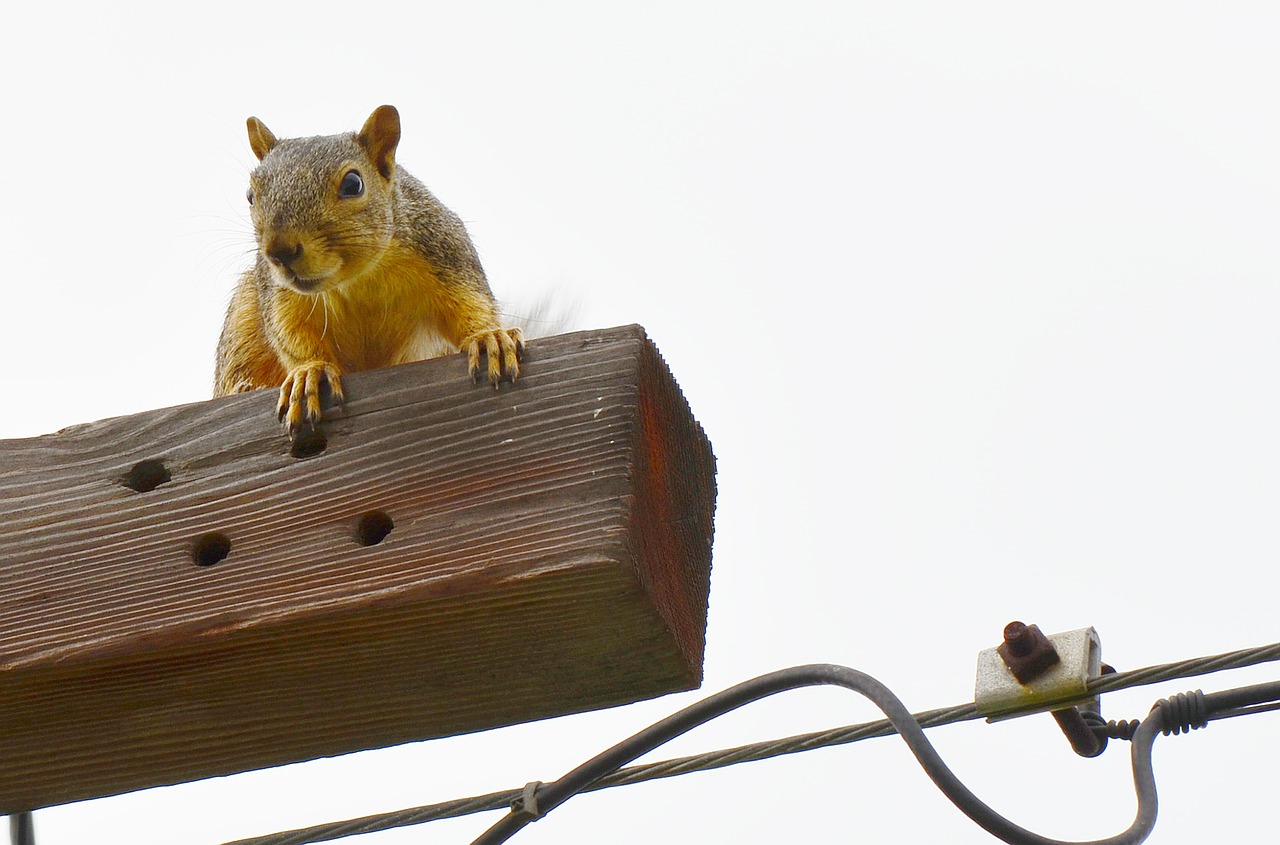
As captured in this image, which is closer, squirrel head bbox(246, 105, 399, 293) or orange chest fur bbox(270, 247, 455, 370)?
squirrel head bbox(246, 105, 399, 293)

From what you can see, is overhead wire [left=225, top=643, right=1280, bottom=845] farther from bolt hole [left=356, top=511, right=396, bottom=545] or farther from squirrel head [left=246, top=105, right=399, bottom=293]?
squirrel head [left=246, top=105, right=399, bottom=293]

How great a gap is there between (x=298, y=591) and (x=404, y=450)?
0.22m

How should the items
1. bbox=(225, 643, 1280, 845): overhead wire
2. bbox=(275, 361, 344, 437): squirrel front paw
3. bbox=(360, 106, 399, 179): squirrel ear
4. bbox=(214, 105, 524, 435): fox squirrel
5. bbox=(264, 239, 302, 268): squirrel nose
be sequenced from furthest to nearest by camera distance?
bbox=(360, 106, 399, 179): squirrel ear
bbox=(214, 105, 524, 435): fox squirrel
bbox=(264, 239, 302, 268): squirrel nose
bbox=(275, 361, 344, 437): squirrel front paw
bbox=(225, 643, 1280, 845): overhead wire

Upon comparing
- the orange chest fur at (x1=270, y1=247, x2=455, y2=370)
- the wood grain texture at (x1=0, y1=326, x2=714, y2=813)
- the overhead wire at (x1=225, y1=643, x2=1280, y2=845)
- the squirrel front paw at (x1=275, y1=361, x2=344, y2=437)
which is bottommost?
the overhead wire at (x1=225, y1=643, x2=1280, y2=845)

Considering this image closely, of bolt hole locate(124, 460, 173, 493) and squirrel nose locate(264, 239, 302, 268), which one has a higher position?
squirrel nose locate(264, 239, 302, 268)

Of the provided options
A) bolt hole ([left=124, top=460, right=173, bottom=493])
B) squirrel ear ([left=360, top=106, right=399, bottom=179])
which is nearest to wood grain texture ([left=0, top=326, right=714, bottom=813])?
bolt hole ([left=124, top=460, right=173, bottom=493])

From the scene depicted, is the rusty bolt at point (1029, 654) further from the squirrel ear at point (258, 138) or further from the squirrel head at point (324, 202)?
the squirrel ear at point (258, 138)

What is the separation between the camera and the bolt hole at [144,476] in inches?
86.8

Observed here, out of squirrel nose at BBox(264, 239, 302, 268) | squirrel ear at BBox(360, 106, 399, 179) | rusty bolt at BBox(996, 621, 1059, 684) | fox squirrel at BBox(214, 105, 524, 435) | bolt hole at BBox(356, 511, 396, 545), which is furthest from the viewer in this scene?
squirrel ear at BBox(360, 106, 399, 179)

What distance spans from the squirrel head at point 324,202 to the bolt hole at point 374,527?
0.90 metres

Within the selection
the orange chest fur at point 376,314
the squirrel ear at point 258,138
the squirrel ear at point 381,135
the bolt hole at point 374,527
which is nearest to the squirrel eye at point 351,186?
the orange chest fur at point 376,314

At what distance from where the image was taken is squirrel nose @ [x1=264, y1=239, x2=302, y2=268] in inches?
111

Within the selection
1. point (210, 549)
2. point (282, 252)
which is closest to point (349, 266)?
point (282, 252)

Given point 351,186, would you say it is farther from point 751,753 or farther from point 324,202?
point 751,753
